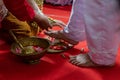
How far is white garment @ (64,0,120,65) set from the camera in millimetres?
1262

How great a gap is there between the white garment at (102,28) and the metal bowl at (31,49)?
264mm

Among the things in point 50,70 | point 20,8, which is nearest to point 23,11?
point 20,8

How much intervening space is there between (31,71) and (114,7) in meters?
0.56

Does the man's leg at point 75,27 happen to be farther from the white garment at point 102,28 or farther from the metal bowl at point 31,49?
the metal bowl at point 31,49

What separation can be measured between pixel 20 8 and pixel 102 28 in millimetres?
437

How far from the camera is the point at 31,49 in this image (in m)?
1.44

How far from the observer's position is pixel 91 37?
1344 millimetres

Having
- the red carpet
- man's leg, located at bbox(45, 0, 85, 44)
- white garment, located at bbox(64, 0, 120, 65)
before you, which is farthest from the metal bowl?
white garment, located at bbox(64, 0, 120, 65)

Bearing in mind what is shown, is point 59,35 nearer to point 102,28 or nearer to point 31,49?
point 31,49

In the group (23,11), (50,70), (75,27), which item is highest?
(23,11)

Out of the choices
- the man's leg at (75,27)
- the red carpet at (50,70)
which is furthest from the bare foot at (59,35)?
the red carpet at (50,70)

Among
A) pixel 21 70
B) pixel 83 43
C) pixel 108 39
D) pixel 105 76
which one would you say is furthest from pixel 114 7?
pixel 21 70

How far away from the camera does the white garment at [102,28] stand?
1.26 meters

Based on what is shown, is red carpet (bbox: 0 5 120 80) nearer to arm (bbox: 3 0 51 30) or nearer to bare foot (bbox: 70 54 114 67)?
bare foot (bbox: 70 54 114 67)
